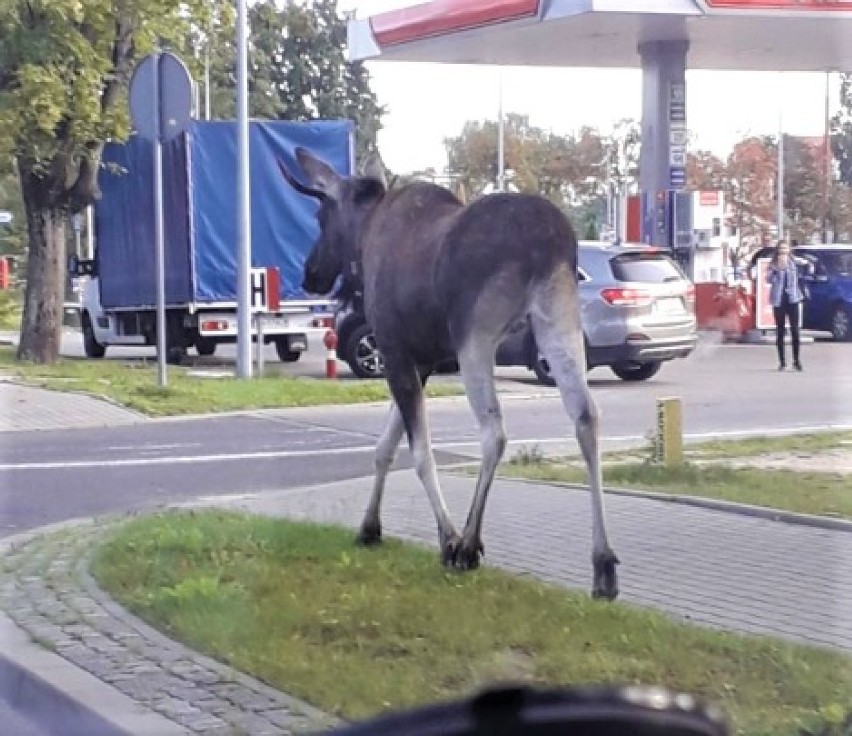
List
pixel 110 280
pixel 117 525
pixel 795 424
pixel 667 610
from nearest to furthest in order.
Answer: pixel 667 610 < pixel 117 525 < pixel 795 424 < pixel 110 280

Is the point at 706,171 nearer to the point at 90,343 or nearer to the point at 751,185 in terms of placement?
the point at 751,185

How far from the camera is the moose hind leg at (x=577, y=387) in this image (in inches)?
314

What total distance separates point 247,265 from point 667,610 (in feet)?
41.2

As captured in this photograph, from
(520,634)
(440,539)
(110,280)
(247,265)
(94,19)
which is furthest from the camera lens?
(110,280)

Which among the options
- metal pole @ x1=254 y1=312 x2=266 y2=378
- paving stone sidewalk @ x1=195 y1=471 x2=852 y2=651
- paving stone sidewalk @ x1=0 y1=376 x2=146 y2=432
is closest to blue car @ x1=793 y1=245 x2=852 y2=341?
metal pole @ x1=254 y1=312 x2=266 y2=378

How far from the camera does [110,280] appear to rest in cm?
2648

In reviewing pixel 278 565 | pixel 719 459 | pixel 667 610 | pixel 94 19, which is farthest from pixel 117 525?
pixel 94 19

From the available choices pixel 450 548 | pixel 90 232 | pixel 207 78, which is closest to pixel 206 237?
pixel 207 78

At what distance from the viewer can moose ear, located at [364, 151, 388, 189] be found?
941 cm

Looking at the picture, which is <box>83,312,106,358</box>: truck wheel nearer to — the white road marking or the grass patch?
the grass patch

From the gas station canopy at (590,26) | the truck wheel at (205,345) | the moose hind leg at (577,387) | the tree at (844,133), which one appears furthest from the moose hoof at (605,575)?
the tree at (844,133)

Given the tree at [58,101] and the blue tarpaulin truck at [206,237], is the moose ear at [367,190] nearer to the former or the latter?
the blue tarpaulin truck at [206,237]

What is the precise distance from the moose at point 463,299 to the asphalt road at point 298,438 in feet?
11.3

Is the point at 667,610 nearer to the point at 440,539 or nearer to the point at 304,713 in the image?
the point at 440,539
